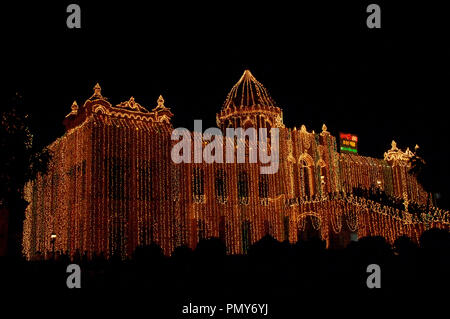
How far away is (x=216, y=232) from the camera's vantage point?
27.0 meters

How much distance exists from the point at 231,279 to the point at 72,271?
4001 millimetres

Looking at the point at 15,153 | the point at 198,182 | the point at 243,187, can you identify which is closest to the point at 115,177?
the point at 198,182

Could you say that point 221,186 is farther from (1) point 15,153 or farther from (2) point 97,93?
(1) point 15,153

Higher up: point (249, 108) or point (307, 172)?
point (249, 108)

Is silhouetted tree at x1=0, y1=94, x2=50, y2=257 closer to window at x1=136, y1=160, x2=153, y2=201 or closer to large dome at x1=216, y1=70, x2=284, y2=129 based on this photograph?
window at x1=136, y1=160, x2=153, y2=201

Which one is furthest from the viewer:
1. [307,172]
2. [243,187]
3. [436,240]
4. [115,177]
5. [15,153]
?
[307,172]

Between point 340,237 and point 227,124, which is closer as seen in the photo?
point 340,237

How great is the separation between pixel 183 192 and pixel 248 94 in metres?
9.98

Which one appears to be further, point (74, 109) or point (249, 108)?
point (249, 108)

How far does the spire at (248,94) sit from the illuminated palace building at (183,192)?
72mm

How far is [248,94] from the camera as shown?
109ft

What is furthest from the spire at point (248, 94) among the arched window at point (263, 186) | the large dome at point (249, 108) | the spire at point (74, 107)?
the spire at point (74, 107)
